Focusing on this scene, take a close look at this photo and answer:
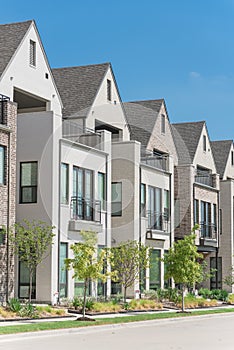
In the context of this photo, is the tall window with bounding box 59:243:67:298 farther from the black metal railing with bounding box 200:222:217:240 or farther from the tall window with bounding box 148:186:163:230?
the black metal railing with bounding box 200:222:217:240

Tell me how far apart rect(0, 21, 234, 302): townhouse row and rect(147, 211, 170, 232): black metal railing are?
59mm

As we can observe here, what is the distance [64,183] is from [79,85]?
11.0 m

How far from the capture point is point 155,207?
43156 millimetres

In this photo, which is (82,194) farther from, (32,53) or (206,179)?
(206,179)

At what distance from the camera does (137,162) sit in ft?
132

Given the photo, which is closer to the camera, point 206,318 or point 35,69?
point 206,318

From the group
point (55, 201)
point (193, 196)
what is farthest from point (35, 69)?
point (193, 196)

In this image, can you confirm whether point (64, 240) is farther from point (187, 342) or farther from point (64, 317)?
point (187, 342)

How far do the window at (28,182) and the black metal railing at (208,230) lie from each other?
19.5m

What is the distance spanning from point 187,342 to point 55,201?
49.2ft

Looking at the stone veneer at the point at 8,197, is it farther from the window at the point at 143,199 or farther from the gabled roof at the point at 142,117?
the gabled roof at the point at 142,117

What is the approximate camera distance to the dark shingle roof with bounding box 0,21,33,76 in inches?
1347

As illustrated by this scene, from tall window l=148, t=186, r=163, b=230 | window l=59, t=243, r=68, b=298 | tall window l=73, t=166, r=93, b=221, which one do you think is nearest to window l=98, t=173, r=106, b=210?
tall window l=73, t=166, r=93, b=221

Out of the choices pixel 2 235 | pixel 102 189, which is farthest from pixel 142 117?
pixel 2 235
